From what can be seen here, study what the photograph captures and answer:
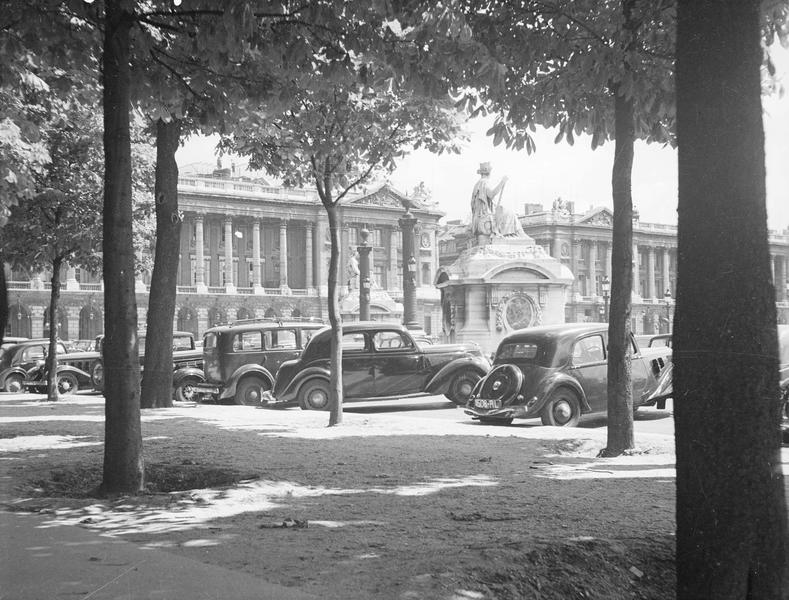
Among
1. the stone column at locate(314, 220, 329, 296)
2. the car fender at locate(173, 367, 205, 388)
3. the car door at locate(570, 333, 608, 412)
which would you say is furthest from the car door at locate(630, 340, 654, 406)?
the stone column at locate(314, 220, 329, 296)

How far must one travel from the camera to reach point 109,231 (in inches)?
304

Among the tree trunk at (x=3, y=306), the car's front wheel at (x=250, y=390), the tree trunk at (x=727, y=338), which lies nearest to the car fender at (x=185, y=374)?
the car's front wheel at (x=250, y=390)

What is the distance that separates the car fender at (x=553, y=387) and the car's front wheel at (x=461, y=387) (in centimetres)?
592

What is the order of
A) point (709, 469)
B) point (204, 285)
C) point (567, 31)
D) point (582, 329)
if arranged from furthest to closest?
point (204, 285) → point (582, 329) → point (567, 31) → point (709, 469)

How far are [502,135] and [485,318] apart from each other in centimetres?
2662

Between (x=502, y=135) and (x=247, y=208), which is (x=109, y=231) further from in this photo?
(x=247, y=208)

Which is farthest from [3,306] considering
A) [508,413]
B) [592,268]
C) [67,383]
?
[592,268]

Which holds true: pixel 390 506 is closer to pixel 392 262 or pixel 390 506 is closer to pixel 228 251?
pixel 228 251

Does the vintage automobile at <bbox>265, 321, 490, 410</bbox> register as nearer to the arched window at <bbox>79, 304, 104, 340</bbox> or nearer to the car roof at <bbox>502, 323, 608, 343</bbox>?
the car roof at <bbox>502, 323, 608, 343</bbox>

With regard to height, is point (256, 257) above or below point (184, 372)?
above

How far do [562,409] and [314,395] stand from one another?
6.75 metres

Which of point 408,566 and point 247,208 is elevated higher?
point 247,208

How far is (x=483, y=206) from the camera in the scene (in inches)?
1559

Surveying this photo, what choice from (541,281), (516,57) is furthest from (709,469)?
(541,281)
